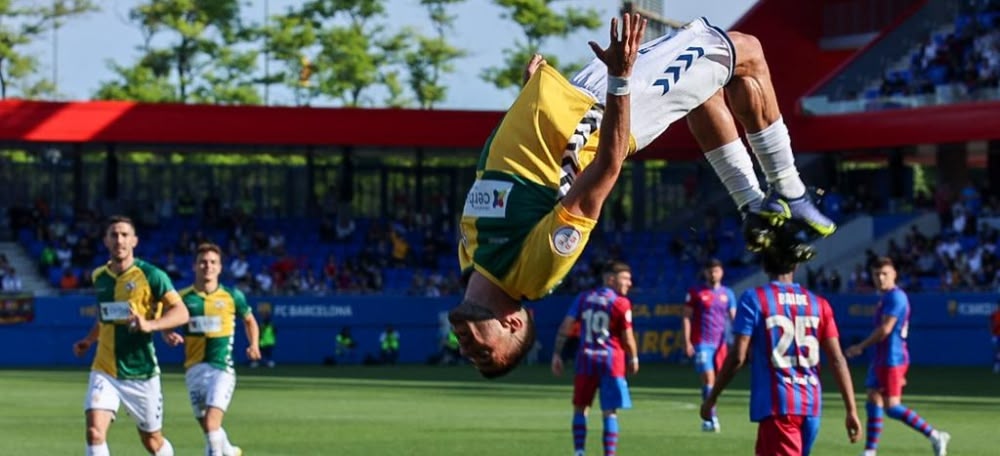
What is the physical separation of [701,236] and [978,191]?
23.5 feet

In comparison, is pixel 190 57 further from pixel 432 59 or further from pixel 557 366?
pixel 557 366

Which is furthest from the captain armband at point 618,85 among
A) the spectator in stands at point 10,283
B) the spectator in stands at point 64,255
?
the spectator in stands at point 64,255

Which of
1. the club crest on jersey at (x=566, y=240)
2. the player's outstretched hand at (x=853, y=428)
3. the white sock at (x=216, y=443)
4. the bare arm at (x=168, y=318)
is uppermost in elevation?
the club crest on jersey at (x=566, y=240)

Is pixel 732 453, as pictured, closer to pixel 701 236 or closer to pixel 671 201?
pixel 701 236

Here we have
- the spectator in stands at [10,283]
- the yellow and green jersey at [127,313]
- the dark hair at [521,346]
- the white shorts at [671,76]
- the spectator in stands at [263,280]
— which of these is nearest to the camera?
the white shorts at [671,76]

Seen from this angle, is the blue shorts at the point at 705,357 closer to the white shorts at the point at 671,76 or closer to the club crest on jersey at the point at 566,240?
the white shorts at the point at 671,76

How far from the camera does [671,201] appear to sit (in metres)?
51.1

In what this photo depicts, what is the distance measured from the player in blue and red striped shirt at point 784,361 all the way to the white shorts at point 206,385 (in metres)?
5.63

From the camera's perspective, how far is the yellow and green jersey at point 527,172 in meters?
7.13

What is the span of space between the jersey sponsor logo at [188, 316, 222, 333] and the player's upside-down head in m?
9.97

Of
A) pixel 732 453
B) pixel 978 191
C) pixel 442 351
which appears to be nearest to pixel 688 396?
pixel 732 453

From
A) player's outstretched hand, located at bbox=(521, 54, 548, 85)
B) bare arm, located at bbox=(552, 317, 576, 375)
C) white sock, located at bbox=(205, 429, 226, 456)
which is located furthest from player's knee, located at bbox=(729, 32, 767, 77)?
bare arm, located at bbox=(552, 317, 576, 375)

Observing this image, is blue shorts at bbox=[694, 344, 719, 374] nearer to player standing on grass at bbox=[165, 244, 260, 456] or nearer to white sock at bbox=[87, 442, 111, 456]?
player standing on grass at bbox=[165, 244, 260, 456]

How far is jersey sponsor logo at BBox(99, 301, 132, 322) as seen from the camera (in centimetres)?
1520
